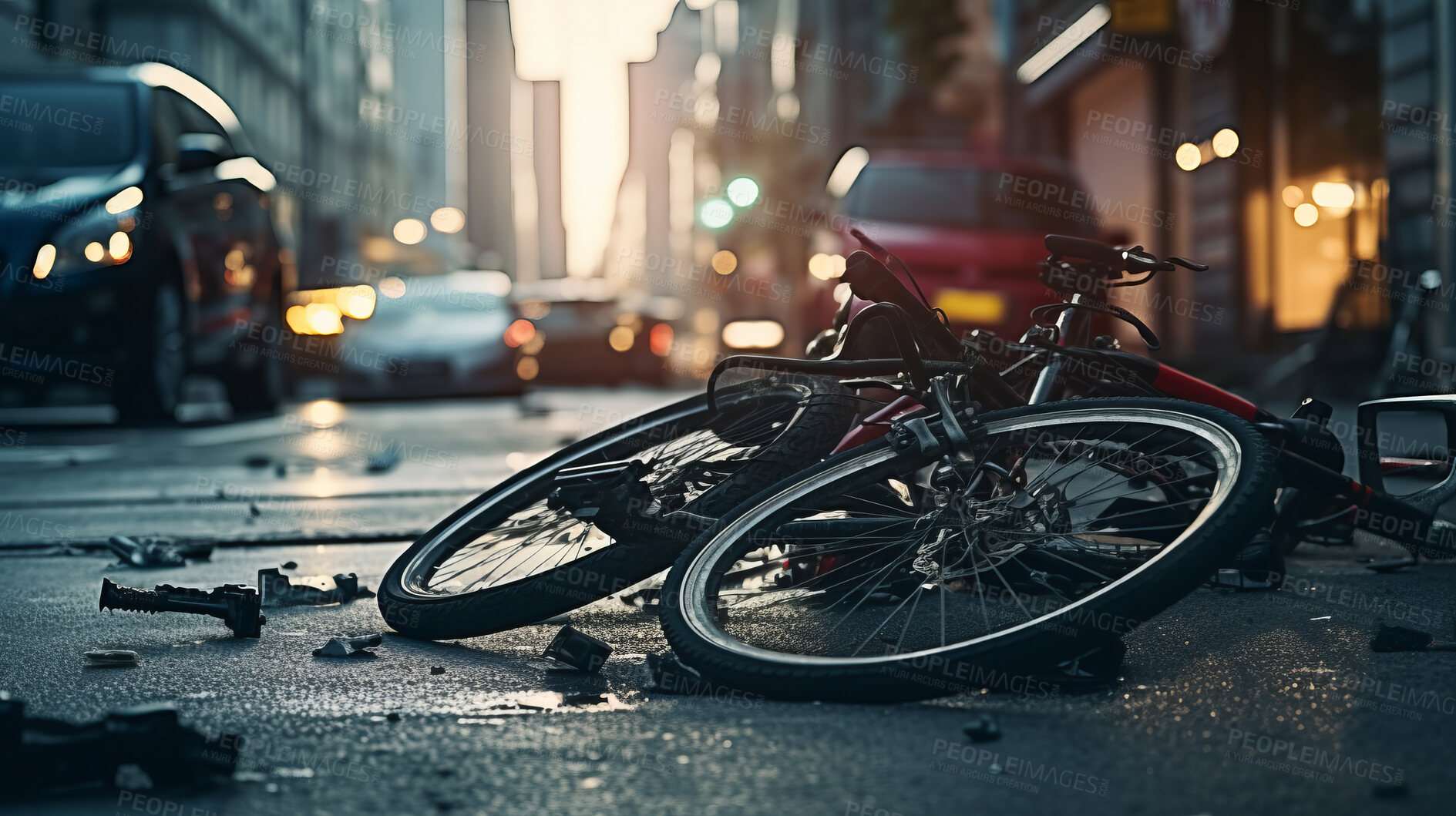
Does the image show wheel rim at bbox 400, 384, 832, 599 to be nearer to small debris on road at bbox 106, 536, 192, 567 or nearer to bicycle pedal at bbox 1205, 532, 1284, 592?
bicycle pedal at bbox 1205, 532, 1284, 592

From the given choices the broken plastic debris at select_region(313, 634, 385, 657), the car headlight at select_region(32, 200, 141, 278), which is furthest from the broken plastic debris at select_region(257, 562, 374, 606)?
the car headlight at select_region(32, 200, 141, 278)

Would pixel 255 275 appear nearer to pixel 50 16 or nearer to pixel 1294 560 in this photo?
pixel 1294 560

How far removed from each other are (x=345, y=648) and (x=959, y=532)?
4.22 ft

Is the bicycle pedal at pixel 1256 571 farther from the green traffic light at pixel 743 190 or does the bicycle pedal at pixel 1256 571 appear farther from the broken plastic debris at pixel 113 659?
the green traffic light at pixel 743 190

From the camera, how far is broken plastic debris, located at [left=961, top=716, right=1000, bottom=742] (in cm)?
246

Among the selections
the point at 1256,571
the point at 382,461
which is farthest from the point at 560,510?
the point at 382,461

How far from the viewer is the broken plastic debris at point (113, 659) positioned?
3158 millimetres

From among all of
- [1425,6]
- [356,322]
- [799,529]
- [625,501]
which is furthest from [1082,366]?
[356,322]

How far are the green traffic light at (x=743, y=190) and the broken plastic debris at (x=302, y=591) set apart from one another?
347 centimetres

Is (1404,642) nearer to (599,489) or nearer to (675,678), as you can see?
(675,678)

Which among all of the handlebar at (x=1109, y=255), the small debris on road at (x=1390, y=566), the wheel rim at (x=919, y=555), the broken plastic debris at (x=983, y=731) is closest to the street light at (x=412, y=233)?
the small debris on road at (x=1390, y=566)

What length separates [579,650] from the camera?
9.96 ft

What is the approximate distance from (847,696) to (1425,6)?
1151 centimetres

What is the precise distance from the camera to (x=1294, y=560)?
4.38 meters
